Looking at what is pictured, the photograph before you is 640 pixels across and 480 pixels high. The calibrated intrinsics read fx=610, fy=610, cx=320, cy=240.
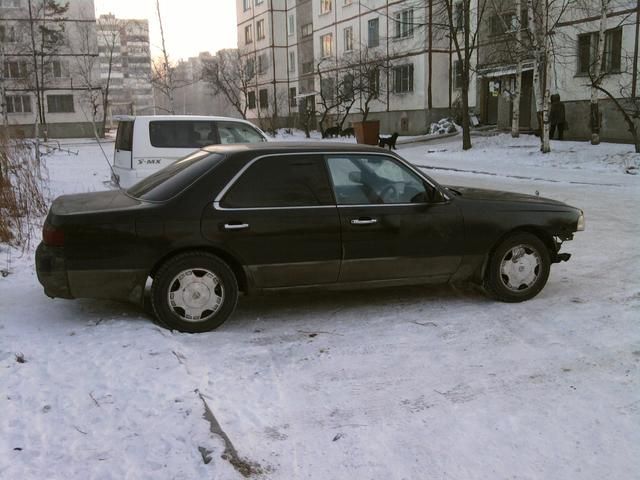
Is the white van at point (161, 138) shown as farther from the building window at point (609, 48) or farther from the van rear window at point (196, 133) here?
the building window at point (609, 48)

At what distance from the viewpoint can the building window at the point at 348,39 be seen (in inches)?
1740

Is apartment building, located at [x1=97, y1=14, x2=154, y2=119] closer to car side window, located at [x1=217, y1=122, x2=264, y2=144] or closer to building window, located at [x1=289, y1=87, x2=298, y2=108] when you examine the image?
building window, located at [x1=289, y1=87, x2=298, y2=108]

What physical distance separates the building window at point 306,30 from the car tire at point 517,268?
171ft

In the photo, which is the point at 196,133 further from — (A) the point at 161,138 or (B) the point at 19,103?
(B) the point at 19,103

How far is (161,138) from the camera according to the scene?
1088 cm

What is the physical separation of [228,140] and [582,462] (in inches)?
361

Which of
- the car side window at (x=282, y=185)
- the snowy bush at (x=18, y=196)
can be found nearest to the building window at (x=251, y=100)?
the snowy bush at (x=18, y=196)

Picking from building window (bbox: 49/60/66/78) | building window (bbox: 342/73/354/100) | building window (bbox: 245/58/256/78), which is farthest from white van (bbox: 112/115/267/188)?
building window (bbox: 49/60/66/78)

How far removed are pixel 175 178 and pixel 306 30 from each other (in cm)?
5317

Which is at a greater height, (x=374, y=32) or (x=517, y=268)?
(x=374, y=32)

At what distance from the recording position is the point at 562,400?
12.7 ft

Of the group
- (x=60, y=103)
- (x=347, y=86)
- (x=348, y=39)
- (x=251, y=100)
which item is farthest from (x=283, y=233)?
(x=251, y=100)

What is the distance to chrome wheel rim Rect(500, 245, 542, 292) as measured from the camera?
5759 millimetres

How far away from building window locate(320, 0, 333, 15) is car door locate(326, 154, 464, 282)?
145ft
